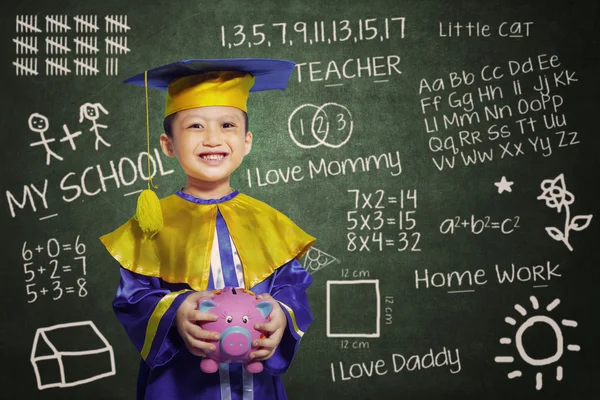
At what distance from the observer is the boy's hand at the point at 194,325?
193 centimetres

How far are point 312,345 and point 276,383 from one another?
171cm

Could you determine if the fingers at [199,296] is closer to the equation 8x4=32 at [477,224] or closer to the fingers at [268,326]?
the fingers at [268,326]

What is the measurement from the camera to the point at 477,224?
12.9ft

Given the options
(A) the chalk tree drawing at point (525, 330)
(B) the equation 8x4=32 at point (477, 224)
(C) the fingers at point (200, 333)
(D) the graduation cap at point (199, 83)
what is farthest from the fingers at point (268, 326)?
(A) the chalk tree drawing at point (525, 330)

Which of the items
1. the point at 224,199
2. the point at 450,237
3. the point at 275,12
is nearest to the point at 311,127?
the point at 275,12

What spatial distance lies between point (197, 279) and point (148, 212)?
232mm

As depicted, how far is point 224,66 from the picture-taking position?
7.07 feet

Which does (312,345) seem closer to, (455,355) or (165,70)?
(455,355)

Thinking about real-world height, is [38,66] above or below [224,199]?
above

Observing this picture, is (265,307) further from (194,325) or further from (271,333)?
(194,325)

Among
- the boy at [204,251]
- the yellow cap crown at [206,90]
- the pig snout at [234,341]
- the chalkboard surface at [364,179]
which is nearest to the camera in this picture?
the pig snout at [234,341]

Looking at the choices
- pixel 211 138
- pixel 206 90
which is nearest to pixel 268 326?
pixel 211 138

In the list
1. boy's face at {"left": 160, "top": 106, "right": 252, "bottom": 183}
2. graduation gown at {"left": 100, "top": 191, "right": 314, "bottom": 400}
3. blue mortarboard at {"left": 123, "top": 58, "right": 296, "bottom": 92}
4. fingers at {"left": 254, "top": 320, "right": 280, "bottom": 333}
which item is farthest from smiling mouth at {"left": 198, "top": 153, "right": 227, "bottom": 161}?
fingers at {"left": 254, "top": 320, "right": 280, "bottom": 333}

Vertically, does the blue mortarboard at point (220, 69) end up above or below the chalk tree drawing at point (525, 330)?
above
